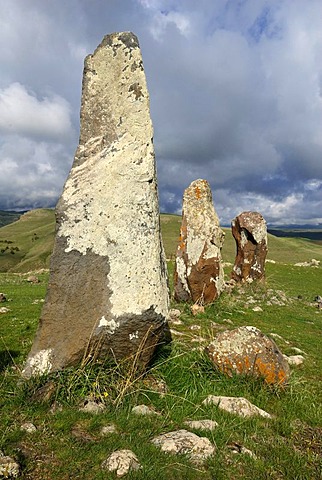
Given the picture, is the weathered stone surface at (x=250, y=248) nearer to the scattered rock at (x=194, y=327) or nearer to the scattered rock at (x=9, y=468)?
the scattered rock at (x=194, y=327)

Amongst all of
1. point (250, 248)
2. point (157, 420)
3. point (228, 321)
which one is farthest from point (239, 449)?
point (250, 248)

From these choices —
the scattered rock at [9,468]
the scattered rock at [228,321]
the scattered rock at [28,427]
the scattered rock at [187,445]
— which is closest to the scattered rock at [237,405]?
the scattered rock at [187,445]

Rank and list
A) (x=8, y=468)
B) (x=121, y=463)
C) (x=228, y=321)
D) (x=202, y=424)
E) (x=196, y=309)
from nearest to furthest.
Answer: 1. (x=8, y=468)
2. (x=121, y=463)
3. (x=202, y=424)
4. (x=228, y=321)
5. (x=196, y=309)

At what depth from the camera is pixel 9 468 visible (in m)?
4.29

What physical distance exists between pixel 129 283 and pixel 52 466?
3.32 metres

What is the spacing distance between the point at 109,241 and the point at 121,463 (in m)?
3.90

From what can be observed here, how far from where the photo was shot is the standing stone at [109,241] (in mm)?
7031

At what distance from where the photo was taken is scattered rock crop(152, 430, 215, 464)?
16.6 ft

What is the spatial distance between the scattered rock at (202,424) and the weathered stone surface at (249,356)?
6.47ft

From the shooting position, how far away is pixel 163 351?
27.0 ft

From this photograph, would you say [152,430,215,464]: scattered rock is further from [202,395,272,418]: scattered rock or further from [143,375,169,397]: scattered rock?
[143,375,169,397]: scattered rock

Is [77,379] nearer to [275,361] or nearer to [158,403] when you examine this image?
[158,403]

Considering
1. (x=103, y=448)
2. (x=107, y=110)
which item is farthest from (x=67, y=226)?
(x=103, y=448)

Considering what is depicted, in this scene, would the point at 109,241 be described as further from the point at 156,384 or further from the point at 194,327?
the point at 194,327
